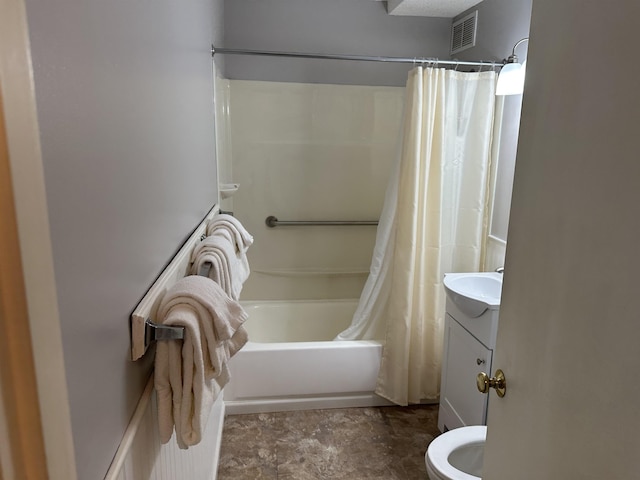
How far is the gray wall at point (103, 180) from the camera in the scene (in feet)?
1.86

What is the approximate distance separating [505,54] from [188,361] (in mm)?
2311

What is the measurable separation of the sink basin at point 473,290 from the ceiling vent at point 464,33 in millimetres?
1503

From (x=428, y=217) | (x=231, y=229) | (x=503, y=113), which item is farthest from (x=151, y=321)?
(x=503, y=113)

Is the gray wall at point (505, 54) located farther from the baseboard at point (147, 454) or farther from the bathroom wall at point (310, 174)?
the baseboard at point (147, 454)

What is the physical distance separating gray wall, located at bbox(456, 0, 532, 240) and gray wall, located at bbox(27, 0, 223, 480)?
1.79m

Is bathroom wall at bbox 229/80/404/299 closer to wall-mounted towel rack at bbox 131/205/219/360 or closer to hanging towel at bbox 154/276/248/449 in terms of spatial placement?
wall-mounted towel rack at bbox 131/205/219/360

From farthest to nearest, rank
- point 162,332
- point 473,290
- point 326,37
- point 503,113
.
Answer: point 326,37, point 503,113, point 473,290, point 162,332

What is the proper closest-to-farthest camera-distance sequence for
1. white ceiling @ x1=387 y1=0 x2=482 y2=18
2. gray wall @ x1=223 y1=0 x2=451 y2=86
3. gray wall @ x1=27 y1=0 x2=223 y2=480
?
gray wall @ x1=27 y1=0 x2=223 y2=480 < white ceiling @ x1=387 y1=0 x2=482 y2=18 < gray wall @ x1=223 y1=0 x2=451 y2=86

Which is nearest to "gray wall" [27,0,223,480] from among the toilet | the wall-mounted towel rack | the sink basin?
the wall-mounted towel rack

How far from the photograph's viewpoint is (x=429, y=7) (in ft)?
9.48

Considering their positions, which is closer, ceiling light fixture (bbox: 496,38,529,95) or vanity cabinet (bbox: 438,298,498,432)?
vanity cabinet (bbox: 438,298,498,432)

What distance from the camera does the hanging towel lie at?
91cm

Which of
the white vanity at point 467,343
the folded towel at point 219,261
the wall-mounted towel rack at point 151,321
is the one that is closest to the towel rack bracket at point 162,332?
the wall-mounted towel rack at point 151,321

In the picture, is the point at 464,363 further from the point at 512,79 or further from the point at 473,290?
the point at 512,79
